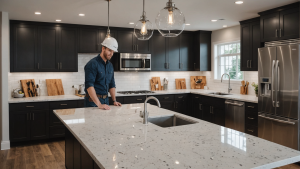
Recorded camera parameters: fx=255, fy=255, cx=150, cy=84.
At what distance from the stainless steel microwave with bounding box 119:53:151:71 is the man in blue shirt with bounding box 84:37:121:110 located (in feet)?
7.41

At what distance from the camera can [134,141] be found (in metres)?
1.87

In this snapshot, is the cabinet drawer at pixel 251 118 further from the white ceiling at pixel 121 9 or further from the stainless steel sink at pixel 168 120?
the stainless steel sink at pixel 168 120

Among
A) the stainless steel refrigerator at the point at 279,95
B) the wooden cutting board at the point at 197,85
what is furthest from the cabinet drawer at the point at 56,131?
the stainless steel refrigerator at the point at 279,95

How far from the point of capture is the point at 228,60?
632 cm

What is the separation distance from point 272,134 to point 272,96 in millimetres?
619

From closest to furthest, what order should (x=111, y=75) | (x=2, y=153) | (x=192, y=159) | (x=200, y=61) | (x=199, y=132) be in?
(x=192, y=159)
(x=199, y=132)
(x=111, y=75)
(x=2, y=153)
(x=200, y=61)

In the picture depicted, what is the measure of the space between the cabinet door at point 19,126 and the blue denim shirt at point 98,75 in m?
2.23

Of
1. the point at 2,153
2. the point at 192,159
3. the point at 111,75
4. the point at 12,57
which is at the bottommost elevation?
the point at 2,153

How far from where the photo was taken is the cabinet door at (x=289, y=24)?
393 centimetres

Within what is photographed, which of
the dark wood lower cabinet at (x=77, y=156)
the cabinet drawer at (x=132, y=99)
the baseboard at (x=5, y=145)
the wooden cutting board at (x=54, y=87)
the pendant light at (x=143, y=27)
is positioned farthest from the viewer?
the cabinet drawer at (x=132, y=99)


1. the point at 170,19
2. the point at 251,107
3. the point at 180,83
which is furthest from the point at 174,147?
the point at 180,83

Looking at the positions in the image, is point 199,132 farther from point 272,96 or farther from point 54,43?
point 54,43

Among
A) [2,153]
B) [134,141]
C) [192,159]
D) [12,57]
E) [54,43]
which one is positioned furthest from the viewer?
[54,43]

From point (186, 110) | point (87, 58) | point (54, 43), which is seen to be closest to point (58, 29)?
point (54, 43)
